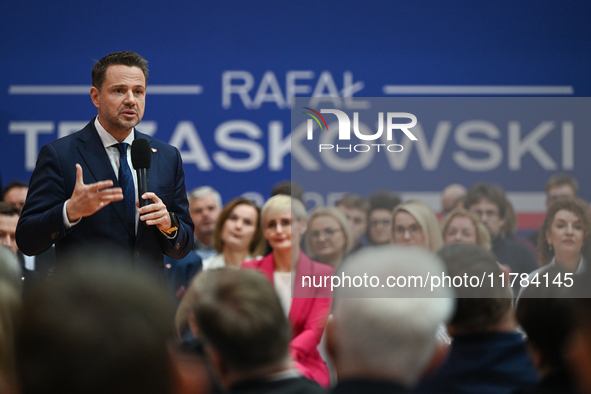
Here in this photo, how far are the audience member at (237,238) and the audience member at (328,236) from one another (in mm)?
1452

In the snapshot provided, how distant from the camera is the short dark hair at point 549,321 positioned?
1.51m

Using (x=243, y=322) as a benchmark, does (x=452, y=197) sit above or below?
above

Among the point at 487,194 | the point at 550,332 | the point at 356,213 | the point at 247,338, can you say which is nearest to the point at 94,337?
the point at 247,338

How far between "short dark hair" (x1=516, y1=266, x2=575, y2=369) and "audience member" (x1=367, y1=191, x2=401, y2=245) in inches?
42.6

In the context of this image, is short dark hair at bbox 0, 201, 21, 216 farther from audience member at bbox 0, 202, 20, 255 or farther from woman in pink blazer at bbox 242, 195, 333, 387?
woman in pink blazer at bbox 242, 195, 333, 387

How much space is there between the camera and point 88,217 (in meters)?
2.32

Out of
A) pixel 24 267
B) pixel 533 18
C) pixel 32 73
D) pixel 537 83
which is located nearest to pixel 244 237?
pixel 24 267

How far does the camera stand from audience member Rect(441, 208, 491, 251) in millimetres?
2627

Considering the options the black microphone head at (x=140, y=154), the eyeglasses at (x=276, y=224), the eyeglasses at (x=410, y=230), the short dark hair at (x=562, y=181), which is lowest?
the eyeglasses at (x=276, y=224)

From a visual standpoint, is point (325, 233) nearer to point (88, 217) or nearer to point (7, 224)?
point (88, 217)

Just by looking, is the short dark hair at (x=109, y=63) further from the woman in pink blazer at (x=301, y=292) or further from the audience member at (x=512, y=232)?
the audience member at (x=512, y=232)

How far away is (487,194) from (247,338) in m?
1.71

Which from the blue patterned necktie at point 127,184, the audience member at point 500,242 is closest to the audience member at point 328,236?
the audience member at point 500,242

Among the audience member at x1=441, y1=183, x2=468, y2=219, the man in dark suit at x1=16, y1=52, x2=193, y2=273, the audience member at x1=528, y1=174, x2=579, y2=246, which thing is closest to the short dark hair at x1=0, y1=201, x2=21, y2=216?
the man in dark suit at x1=16, y1=52, x2=193, y2=273
